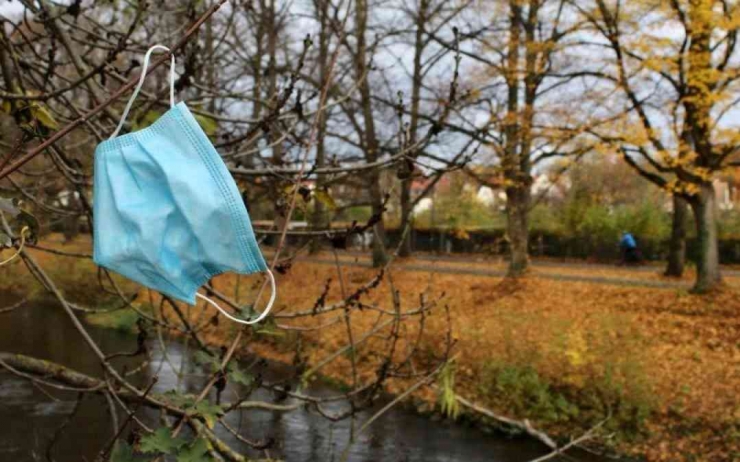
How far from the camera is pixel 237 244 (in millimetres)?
1629

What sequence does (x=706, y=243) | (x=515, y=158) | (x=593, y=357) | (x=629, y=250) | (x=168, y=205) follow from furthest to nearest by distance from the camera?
(x=629, y=250) < (x=515, y=158) < (x=706, y=243) < (x=593, y=357) < (x=168, y=205)

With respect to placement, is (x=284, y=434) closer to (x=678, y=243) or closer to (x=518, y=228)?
(x=518, y=228)

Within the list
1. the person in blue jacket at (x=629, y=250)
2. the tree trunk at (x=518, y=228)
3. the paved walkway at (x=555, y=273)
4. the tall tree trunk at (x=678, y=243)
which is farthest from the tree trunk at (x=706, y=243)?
the person in blue jacket at (x=629, y=250)

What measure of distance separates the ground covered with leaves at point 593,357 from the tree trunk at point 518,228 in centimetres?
87

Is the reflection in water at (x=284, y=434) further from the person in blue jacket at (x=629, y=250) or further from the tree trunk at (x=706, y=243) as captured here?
the person in blue jacket at (x=629, y=250)

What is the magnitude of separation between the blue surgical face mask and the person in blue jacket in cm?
2227

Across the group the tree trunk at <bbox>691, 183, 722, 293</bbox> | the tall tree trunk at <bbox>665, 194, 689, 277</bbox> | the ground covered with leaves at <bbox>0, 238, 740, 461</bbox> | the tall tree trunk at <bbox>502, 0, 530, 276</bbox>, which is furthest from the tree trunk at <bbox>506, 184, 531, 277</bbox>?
the tree trunk at <bbox>691, 183, 722, 293</bbox>

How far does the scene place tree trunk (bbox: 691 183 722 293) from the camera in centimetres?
1357

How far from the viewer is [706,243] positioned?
45.3 feet

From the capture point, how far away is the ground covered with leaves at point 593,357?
375 inches

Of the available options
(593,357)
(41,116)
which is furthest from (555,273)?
(41,116)

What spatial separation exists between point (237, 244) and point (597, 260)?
24.0m

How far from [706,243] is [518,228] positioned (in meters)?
4.24

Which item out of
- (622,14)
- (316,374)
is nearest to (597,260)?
(622,14)
